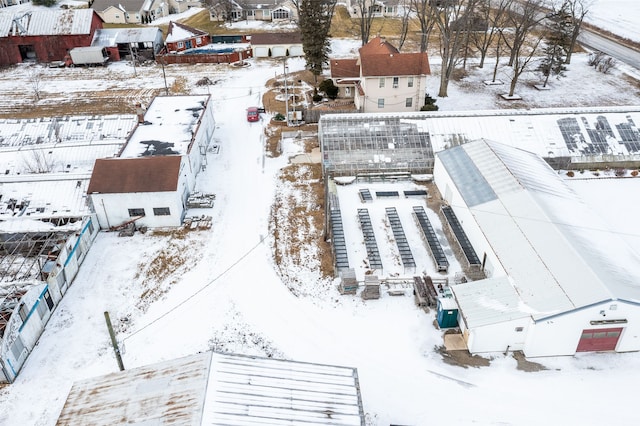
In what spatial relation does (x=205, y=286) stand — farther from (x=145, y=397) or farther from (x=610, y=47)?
(x=610, y=47)

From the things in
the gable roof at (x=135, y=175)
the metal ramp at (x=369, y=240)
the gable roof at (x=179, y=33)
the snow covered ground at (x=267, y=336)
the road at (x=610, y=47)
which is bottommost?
the snow covered ground at (x=267, y=336)

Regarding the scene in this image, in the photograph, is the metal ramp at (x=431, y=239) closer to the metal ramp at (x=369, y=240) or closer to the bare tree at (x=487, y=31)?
the metal ramp at (x=369, y=240)

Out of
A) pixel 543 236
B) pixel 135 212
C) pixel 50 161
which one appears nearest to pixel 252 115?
pixel 50 161

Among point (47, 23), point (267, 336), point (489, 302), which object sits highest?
point (47, 23)

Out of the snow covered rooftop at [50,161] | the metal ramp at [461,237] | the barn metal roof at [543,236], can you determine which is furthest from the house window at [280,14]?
the metal ramp at [461,237]

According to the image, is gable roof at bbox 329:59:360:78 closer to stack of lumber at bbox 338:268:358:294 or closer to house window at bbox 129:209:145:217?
house window at bbox 129:209:145:217

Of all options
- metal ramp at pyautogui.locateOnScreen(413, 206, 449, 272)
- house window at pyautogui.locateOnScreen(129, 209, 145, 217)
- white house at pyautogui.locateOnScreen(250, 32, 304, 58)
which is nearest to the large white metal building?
metal ramp at pyautogui.locateOnScreen(413, 206, 449, 272)
